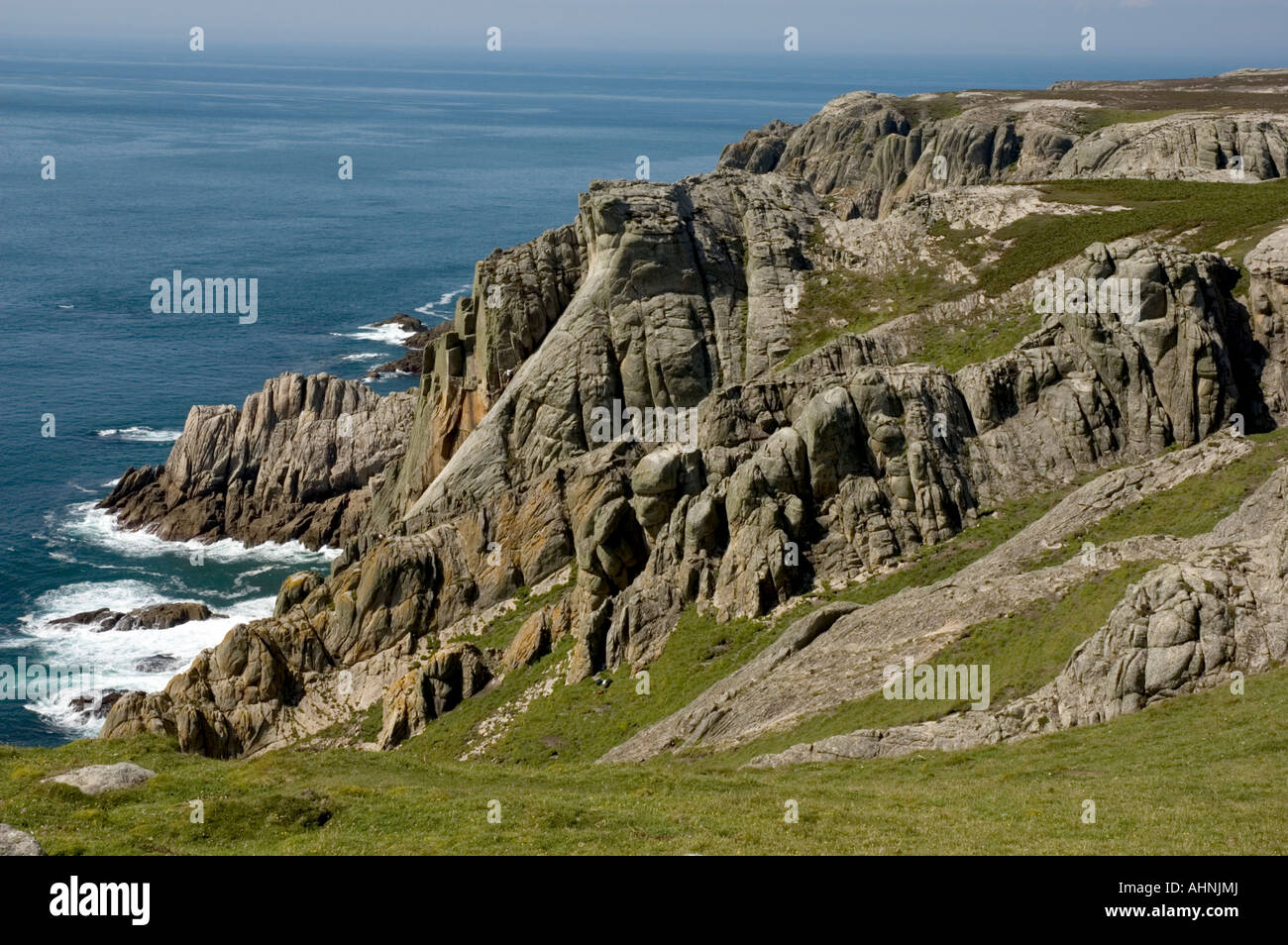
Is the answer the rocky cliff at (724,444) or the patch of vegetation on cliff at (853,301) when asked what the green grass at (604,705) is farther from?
the patch of vegetation on cliff at (853,301)

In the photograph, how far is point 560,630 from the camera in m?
63.5

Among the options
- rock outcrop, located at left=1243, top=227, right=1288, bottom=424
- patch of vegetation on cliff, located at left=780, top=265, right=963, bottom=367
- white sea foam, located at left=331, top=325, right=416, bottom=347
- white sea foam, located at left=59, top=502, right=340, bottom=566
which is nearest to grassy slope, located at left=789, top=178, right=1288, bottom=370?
patch of vegetation on cliff, located at left=780, top=265, right=963, bottom=367

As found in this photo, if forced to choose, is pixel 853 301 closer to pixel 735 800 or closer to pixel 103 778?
pixel 735 800

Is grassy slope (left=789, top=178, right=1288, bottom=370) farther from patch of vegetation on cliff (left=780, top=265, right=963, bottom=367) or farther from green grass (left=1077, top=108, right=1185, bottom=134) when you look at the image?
green grass (left=1077, top=108, right=1185, bottom=134)

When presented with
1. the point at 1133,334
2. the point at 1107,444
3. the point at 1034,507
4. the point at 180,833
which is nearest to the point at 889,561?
the point at 1034,507

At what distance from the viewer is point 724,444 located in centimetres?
6438

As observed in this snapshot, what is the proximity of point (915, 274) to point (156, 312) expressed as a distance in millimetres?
131486

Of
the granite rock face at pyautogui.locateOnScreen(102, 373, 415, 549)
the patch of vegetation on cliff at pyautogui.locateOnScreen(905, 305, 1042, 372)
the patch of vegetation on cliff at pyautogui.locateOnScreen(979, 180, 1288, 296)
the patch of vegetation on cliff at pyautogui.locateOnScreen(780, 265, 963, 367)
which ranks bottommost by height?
the granite rock face at pyautogui.locateOnScreen(102, 373, 415, 549)

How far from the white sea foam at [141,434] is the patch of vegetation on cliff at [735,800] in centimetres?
8838

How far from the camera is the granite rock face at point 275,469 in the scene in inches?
4035

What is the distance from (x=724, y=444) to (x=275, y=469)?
5501 cm

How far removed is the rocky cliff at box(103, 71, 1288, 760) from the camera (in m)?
58.5

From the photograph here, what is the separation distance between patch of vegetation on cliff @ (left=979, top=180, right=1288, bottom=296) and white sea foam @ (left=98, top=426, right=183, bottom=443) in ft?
285
